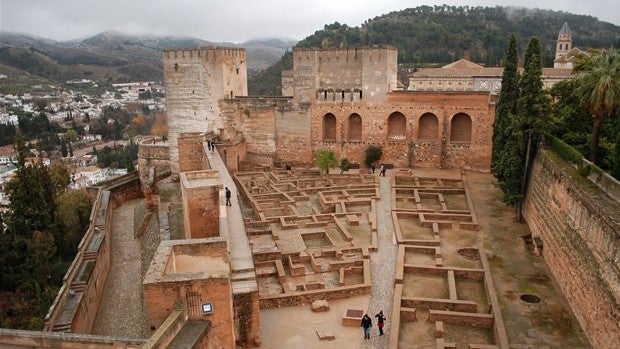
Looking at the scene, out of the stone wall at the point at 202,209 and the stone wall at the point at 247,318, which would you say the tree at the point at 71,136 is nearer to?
the stone wall at the point at 202,209

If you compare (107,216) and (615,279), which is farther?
(107,216)

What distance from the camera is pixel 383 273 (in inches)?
571

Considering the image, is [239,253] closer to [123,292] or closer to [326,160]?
[123,292]

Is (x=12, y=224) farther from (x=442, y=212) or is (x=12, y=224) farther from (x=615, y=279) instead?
(x=615, y=279)

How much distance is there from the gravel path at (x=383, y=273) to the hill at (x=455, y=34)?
48.5 m

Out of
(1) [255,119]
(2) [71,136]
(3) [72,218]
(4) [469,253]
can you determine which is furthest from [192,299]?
(2) [71,136]

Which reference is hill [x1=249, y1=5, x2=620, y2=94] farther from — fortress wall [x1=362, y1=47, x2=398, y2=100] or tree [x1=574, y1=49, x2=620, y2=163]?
tree [x1=574, y1=49, x2=620, y2=163]

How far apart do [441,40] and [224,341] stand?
91285 mm

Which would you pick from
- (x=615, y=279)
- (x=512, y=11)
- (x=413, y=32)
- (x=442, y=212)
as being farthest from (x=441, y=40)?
(x=615, y=279)

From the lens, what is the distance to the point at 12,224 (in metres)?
21.9

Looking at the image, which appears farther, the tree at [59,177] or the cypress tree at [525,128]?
the tree at [59,177]

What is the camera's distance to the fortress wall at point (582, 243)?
10516 mm

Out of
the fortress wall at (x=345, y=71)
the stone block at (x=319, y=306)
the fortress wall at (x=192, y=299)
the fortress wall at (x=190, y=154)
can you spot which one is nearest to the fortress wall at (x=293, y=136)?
the fortress wall at (x=345, y=71)

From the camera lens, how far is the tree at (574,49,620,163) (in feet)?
49.2
